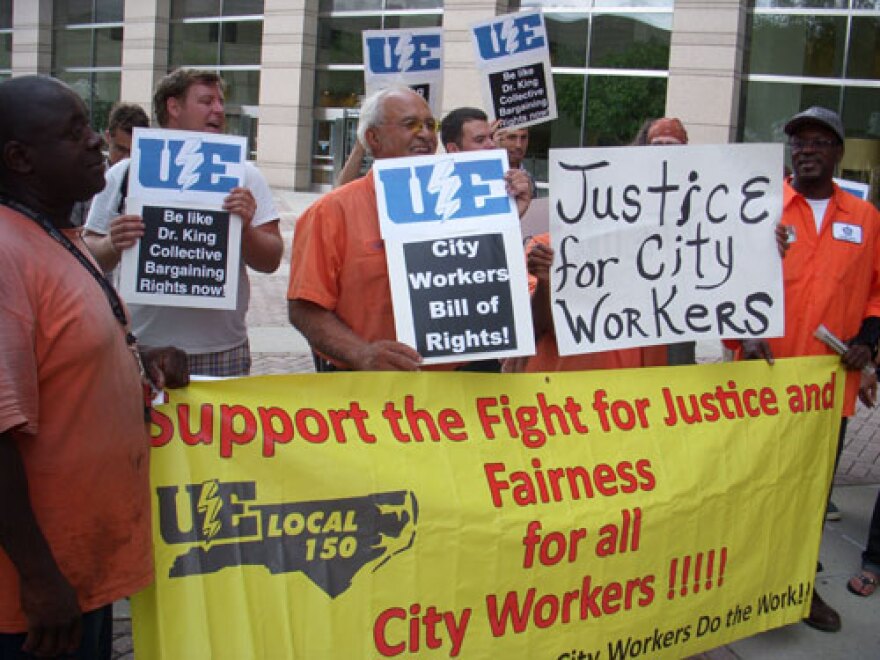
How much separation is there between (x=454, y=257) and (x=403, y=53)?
416 centimetres

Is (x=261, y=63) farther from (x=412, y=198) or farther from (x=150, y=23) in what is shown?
(x=412, y=198)

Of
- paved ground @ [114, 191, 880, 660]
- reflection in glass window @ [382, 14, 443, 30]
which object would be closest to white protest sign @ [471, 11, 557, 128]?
paved ground @ [114, 191, 880, 660]

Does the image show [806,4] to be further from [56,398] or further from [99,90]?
[99,90]

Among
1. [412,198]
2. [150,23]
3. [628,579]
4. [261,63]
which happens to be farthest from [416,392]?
[150,23]

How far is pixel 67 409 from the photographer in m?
1.93

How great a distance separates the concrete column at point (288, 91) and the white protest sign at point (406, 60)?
18.8m

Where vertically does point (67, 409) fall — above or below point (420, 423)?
above

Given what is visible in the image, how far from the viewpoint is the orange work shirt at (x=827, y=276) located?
3.84 metres

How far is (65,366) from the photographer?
191cm

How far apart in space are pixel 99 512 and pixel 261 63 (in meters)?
25.2

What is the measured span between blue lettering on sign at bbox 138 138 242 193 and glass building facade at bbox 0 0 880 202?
1020 centimetres

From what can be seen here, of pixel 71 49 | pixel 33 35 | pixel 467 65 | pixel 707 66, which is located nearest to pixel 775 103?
pixel 707 66

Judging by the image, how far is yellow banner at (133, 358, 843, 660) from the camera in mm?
2570

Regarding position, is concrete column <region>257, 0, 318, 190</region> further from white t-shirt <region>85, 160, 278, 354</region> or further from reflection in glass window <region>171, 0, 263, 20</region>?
white t-shirt <region>85, 160, 278, 354</region>
